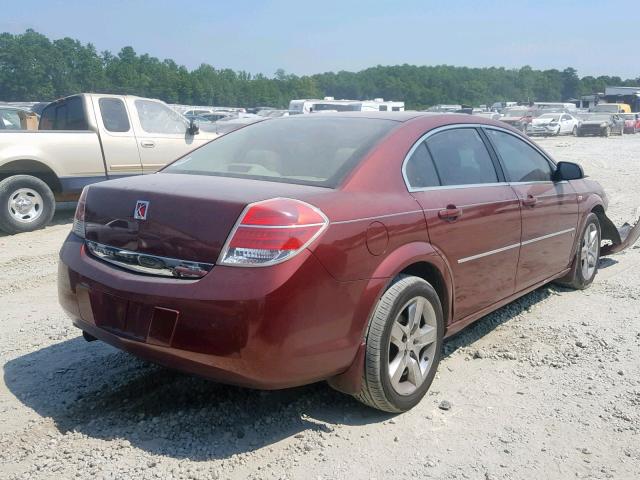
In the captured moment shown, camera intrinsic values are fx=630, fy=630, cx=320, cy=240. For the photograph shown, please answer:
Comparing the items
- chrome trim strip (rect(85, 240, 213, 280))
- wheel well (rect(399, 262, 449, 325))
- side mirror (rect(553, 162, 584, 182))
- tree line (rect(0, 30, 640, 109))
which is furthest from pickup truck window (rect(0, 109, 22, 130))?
tree line (rect(0, 30, 640, 109))

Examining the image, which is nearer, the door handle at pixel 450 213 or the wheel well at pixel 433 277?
the wheel well at pixel 433 277

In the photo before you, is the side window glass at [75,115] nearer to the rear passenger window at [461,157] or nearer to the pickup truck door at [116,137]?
the pickup truck door at [116,137]

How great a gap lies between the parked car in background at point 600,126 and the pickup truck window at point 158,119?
118ft

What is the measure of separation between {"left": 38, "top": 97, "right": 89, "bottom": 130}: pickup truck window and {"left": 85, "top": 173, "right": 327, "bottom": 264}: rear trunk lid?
628cm

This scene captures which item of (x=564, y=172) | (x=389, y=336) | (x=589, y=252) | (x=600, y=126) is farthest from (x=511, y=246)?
(x=600, y=126)

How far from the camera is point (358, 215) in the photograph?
311 centimetres

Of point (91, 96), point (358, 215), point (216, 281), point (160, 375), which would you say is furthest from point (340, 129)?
point (91, 96)

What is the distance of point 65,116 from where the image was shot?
31.0ft

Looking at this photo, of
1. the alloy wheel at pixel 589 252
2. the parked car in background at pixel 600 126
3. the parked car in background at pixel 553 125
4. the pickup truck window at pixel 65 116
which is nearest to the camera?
the alloy wheel at pixel 589 252

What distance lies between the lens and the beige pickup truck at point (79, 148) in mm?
8242

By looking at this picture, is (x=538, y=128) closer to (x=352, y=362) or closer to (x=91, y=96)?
(x=91, y=96)

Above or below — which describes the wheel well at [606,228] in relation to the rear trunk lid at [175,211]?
below

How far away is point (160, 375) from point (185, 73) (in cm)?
8622

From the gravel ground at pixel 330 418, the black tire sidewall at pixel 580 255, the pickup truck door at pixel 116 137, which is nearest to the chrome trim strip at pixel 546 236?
the black tire sidewall at pixel 580 255
